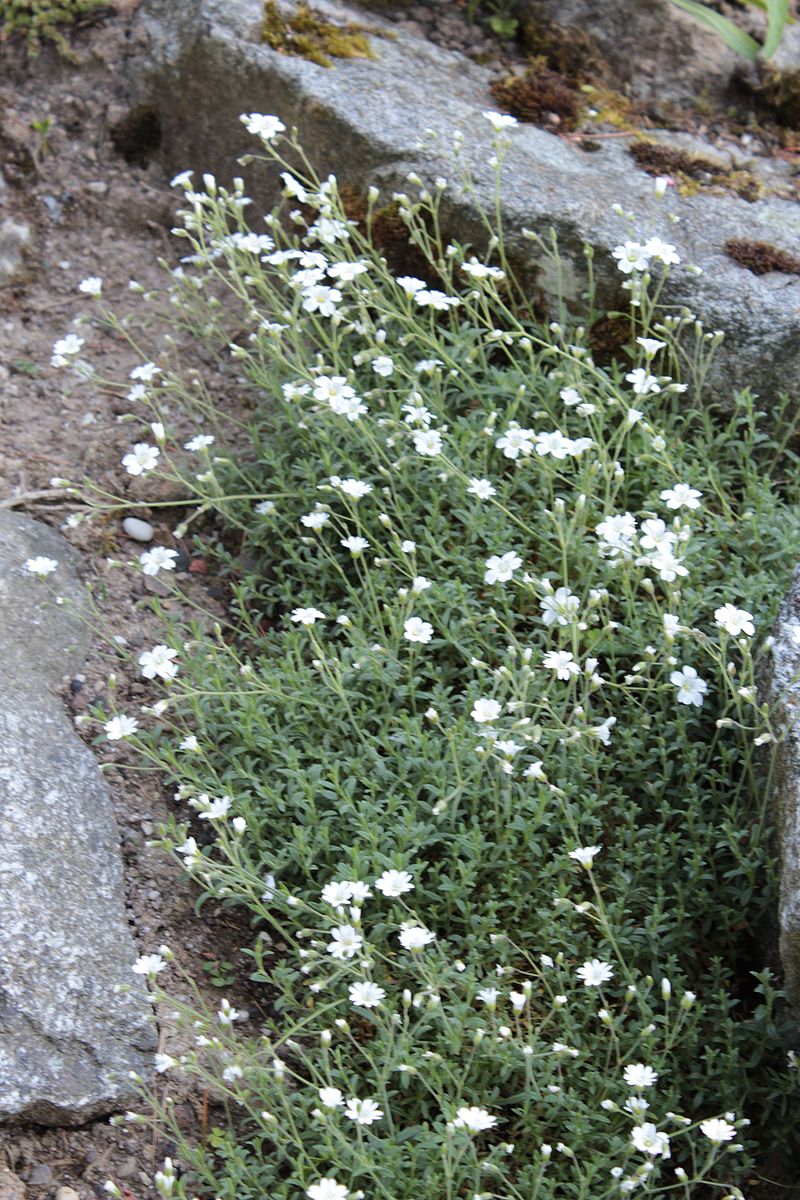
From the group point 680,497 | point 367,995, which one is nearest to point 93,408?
point 680,497

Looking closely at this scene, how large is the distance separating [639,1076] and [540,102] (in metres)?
3.74

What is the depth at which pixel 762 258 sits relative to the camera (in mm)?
4395

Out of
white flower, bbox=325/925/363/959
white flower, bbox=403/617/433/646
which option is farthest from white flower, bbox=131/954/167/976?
white flower, bbox=403/617/433/646

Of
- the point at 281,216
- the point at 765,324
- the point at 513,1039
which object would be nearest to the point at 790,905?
the point at 513,1039

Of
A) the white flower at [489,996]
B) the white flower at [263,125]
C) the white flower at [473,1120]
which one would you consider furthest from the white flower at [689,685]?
the white flower at [263,125]

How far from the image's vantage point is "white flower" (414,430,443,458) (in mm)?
3668

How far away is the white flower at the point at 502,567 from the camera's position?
11.5 ft

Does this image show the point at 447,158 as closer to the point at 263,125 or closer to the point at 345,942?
the point at 263,125

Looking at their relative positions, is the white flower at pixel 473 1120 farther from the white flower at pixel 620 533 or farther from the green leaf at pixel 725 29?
the green leaf at pixel 725 29

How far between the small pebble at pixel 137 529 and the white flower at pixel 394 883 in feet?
5.75

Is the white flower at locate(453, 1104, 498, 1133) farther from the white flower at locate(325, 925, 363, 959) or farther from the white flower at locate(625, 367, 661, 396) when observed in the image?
the white flower at locate(625, 367, 661, 396)

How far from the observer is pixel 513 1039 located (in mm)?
3033

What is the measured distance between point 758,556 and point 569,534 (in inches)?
25.7

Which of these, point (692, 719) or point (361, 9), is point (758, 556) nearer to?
point (692, 719)
